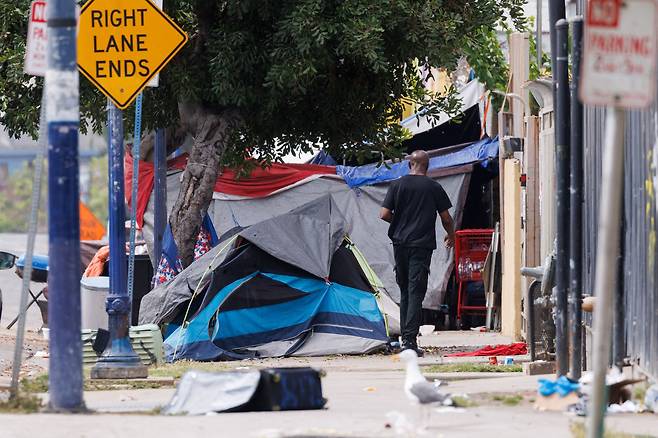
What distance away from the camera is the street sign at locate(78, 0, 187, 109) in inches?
470

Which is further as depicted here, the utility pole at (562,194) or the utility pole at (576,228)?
the utility pole at (562,194)

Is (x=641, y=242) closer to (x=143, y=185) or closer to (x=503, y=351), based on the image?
(x=503, y=351)

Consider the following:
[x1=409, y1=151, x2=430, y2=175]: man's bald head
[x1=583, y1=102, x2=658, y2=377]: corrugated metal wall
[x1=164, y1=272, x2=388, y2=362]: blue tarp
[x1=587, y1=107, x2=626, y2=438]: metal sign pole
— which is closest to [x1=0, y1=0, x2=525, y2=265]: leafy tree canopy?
[x1=409, y1=151, x2=430, y2=175]: man's bald head

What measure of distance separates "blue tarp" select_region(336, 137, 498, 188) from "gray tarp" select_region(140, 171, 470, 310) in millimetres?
142

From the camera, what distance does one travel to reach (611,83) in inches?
229

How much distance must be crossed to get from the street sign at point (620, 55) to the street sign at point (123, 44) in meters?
6.56

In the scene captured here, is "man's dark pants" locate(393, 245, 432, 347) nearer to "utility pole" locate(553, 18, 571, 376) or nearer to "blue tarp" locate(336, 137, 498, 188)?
"blue tarp" locate(336, 137, 498, 188)

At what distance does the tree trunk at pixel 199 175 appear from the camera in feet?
52.8

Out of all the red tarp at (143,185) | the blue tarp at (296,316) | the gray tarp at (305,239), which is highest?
the red tarp at (143,185)

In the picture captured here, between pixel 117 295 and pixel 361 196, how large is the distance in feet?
34.5

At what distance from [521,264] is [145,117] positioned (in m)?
4.76

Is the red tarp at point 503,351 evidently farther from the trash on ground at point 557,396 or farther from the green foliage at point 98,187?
the green foliage at point 98,187

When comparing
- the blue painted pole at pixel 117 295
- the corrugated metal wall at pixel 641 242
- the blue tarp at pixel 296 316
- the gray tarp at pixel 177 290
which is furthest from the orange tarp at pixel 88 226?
the corrugated metal wall at pixel 641 242

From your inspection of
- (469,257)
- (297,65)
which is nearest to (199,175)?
(297,65)
